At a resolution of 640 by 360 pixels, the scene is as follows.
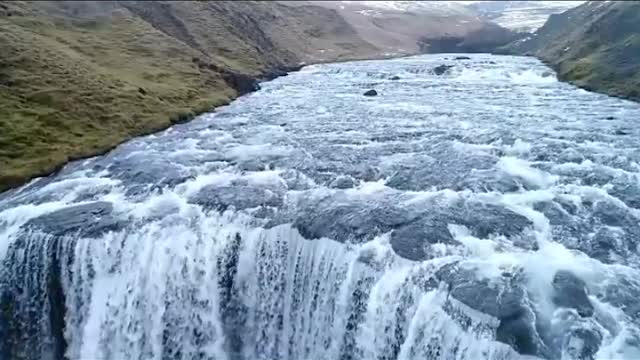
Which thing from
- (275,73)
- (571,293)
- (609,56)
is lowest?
(275,73)

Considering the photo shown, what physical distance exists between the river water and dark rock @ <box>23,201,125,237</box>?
0.10 m

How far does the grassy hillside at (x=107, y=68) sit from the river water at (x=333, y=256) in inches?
242

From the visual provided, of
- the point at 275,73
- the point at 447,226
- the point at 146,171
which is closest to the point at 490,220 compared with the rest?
the point at 447,226

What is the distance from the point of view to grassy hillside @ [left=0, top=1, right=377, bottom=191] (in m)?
40.3

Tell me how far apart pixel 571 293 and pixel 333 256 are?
336 inches

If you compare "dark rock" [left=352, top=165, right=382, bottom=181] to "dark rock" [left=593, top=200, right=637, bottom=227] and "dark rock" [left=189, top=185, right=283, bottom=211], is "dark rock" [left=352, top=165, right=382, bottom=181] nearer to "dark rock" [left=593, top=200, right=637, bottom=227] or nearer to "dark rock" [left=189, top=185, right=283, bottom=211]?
"dark rock" [left=189, top=185, right=283, bottom=211]

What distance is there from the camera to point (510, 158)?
3344 cm

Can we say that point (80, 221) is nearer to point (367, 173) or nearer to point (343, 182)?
point (343, 182)

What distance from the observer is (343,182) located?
3073 centimetres

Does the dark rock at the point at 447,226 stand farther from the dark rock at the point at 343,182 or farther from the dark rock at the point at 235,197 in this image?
the dark rock at the point at 235,197

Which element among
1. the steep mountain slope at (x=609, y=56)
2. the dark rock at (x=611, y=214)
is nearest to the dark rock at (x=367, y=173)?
the dark rock at (x=611, y=214)

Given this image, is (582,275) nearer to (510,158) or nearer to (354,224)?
(354,224)

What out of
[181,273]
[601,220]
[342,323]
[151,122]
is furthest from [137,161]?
[601,220]

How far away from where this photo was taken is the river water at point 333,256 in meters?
19.6
